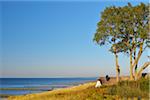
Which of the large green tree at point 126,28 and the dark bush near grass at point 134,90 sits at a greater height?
the large green tree at point 126,28

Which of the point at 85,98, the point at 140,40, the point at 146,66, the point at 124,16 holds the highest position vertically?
the point at 124,16

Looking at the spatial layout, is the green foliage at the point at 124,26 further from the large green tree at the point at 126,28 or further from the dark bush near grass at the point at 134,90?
the dark bush near grass at the point at 134,90

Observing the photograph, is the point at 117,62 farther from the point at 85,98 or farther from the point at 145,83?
the point at 85,98

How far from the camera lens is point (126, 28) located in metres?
37.3

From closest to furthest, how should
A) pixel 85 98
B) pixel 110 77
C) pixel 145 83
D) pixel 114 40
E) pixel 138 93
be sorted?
pixel 85 98, pixel 138 93, pixel 145 83, pixel 114 40, pixel 110 77

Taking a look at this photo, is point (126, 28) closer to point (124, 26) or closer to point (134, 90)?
point (124, 26)

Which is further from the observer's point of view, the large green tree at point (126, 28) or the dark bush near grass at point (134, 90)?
the large green tree at point (126, 28)

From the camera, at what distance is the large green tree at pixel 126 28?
36.9 meters

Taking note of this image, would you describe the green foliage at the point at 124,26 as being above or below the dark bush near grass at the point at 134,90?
above

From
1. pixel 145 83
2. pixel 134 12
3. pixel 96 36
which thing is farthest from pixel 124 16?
pixel 145 83

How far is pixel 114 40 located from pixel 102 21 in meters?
2.24

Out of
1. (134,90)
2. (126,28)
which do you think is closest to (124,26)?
(126,28)

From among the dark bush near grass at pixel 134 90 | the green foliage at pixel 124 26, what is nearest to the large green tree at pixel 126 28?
the green foliage at pixel 124 26

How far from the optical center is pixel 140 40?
37625mm
